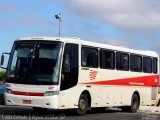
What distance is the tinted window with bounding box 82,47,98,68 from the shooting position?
71.3ft

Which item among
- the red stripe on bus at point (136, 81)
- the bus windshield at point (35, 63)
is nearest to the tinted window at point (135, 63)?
the red stripe on bus at point (136, 81)

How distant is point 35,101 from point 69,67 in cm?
201

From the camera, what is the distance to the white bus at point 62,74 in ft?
65.1

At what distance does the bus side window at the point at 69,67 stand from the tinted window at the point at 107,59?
2466 mm

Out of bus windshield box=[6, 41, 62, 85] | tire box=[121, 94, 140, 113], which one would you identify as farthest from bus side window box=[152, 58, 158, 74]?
bus windshield box=[6, 41, 62, 85]

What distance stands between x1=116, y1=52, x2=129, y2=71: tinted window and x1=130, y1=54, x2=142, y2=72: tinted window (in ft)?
1.65

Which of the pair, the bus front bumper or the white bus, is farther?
the white bus

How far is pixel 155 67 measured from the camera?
29.3 meters

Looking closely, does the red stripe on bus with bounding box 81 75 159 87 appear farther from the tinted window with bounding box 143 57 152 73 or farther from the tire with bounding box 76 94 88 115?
the tire with bounding box 76 94 88 115

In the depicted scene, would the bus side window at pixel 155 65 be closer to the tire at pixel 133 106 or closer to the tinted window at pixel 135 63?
the tinted window at pixel 135 63

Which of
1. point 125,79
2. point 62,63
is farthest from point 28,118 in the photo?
point 125,79

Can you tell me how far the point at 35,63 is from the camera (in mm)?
20078

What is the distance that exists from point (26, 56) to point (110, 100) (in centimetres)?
576

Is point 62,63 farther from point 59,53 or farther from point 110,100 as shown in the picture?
point 110,100
